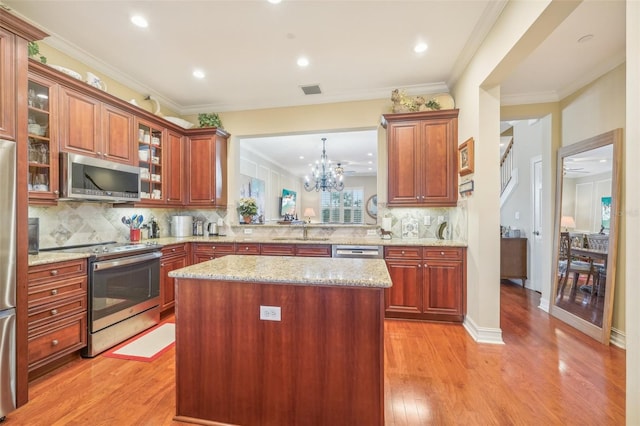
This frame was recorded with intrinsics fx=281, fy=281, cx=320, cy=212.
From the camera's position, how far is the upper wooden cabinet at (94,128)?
8.86 ft

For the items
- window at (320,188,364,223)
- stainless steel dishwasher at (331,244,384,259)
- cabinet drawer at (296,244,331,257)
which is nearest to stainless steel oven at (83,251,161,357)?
cabinet drawer at (296,244,331,257)

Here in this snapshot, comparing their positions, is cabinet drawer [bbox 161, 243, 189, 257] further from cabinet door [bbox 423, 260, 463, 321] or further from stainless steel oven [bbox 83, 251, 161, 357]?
cabinet door [bbox 423, 260, 463, 321]

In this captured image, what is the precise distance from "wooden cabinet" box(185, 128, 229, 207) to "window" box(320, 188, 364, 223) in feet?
26.4

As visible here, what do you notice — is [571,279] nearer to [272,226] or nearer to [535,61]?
[535,61]

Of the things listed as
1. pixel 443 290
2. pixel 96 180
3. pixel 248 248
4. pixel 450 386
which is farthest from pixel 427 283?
pixel 96 180

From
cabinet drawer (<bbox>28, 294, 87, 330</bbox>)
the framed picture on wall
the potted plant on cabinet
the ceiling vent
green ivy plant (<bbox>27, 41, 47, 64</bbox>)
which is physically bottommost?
cabinet drawer (<bbox>28, 294, 87, 330</bbox>)

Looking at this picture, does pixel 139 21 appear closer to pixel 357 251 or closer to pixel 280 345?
pixel 280 345

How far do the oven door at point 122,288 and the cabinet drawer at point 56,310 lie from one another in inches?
3.3

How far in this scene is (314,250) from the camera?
3699 millimetres

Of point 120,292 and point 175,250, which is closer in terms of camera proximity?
point 120,292

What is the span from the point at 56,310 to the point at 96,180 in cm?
132

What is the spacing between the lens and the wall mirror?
9.60 ft

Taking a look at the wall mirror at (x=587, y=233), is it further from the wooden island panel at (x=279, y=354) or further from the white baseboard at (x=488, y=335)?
the wooden island panel at (x=279, y=354)

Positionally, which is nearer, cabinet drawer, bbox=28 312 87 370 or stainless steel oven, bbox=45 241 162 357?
cabinet drawer, bbox=28 312 87 370
